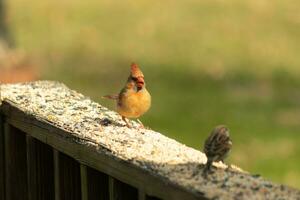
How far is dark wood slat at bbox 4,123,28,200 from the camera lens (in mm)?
3902

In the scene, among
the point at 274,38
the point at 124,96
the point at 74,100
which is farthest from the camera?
the point at 274,38

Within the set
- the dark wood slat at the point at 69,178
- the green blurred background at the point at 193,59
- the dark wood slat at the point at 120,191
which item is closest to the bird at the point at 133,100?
the dark wood slat at the point at 69,178

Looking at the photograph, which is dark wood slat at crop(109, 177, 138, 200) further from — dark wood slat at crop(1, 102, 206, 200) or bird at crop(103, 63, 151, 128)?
bird at crop(103, 63, 151, 128)

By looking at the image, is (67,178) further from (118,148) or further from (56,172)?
(118,148)

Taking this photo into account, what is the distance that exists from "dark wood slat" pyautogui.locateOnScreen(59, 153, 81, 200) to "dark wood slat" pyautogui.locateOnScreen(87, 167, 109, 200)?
0.26 m

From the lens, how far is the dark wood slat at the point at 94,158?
252 centimetres

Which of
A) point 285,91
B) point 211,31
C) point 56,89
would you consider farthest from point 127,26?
point 56,89

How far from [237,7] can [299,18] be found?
1581 mm

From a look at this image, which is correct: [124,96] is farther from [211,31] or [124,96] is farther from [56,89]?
[211,31]

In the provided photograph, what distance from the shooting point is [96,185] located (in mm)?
3148

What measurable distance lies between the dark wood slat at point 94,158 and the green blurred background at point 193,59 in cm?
582

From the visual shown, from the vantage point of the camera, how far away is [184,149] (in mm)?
2914

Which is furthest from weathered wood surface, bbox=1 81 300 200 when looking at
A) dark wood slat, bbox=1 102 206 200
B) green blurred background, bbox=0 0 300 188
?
green blurred background, bbox=0 0 300 188

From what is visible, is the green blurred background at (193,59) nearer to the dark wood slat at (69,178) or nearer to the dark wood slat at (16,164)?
the dark wood slat at (16,164)
